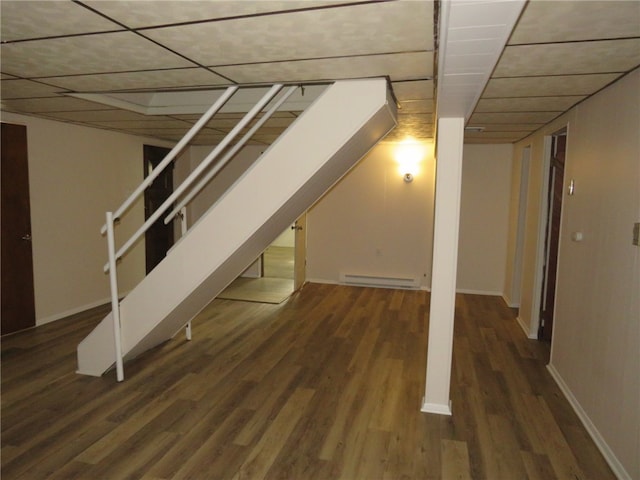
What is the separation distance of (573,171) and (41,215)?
206 inches

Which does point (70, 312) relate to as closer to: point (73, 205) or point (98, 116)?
point (73, 205)

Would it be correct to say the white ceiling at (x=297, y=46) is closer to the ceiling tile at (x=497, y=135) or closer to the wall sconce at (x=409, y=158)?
the ceiling tile at (x=497, y=135)

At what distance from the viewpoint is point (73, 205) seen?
479cm

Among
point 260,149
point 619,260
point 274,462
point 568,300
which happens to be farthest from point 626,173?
point 260,149

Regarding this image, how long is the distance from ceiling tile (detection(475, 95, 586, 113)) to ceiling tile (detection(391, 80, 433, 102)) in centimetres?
42

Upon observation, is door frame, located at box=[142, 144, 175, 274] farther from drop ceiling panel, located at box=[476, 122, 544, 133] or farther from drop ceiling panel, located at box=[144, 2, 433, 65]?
drop ceiling panel, located at box=[476, 122, 544, 133]

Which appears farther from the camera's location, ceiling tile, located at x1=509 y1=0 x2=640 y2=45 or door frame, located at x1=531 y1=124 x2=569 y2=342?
door frame, located at x1=531 y1=124 x2=569 y2=342

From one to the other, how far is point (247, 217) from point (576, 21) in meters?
2.09

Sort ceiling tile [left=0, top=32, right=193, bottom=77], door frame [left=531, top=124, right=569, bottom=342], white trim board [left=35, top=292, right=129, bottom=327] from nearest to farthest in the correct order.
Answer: ceiling tile [left=0, top=32, right=193, bottom=77]
door frame [left=531, top=124, right=569, bottom=342]
white trim board [left=35, top=292, right=129, bottom=327]

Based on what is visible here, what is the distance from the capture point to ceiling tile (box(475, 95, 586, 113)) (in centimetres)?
294

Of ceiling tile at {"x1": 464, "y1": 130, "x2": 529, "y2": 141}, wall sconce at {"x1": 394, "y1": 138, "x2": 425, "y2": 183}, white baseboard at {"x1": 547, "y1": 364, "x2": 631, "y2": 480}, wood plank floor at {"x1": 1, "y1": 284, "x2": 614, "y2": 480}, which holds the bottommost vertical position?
wood plank floor at {"x1": 1, "y1": 284, "x2": 614, "y2": 480}

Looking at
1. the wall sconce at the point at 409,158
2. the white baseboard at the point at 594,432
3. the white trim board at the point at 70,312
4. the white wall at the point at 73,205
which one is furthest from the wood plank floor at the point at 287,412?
the wall sconce at the point at 409,158

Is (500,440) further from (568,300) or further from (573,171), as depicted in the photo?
(573,171)

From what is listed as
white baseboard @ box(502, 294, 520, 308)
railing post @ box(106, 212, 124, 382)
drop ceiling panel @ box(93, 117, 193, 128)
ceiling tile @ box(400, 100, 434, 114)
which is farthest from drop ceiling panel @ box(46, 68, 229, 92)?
white baseboard @ box(502, 294, 520, 308)
